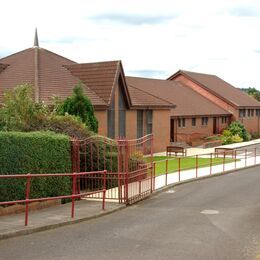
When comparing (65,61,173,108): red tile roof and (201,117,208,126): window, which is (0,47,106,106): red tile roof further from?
(201,117,208,126): window

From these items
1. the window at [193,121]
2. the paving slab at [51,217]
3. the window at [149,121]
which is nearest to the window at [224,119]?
A: the window at [193,121]

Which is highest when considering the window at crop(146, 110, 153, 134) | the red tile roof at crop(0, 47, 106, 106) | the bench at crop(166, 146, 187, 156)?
the red tile roof at crop(0, 47, 106, 106)

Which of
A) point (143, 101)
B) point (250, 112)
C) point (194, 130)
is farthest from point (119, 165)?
point (250, 112)

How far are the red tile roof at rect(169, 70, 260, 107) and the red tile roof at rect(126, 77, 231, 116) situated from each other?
153 centimetres

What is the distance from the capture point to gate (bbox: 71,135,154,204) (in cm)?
1586

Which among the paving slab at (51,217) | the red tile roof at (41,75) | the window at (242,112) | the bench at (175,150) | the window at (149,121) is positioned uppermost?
the red tile roof at (41,75)

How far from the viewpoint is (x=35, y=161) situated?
14.2m

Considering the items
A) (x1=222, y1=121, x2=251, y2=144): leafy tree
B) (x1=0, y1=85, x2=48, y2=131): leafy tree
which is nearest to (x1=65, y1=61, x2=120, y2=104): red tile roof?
(x1=0, y1=85, x2=48, y2=131): leafy tree

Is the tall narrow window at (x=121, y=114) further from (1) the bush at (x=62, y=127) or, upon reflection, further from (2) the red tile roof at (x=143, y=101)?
(1) the bush at (x=62, y=127)

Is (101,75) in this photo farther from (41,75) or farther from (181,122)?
(181,122)

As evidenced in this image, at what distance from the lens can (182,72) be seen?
62.7 m

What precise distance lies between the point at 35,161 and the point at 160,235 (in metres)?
4.80

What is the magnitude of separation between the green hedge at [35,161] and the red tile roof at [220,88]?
47.0 meters

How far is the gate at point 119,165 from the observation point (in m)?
15.9
